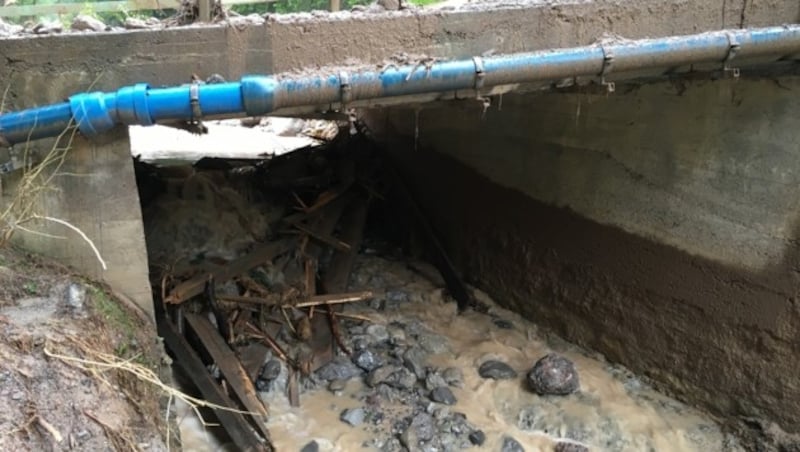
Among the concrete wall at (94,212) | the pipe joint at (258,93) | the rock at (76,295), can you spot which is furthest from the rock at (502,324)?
the rock at (76,295)

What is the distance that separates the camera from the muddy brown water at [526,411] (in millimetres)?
4984

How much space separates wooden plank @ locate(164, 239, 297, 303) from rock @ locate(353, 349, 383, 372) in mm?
1326

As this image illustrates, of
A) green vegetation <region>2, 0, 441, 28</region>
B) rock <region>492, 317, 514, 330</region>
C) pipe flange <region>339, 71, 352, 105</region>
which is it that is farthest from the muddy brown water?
green vegetation <region>2, 0, 441, 28</region>

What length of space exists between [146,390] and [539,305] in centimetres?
420

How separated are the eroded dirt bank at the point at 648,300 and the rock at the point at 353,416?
2.23 meters

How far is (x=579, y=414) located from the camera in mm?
5293

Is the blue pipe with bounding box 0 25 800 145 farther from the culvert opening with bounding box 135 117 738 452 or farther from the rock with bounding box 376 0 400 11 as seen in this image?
the culvert opening with bounding box 135 117 738 452

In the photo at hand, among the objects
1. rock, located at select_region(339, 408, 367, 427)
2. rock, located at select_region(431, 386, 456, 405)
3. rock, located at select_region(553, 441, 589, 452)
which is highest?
rock, located at select_region(431, 386, 456, 405)

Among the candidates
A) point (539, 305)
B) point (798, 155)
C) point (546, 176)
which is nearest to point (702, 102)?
point (798, 155)

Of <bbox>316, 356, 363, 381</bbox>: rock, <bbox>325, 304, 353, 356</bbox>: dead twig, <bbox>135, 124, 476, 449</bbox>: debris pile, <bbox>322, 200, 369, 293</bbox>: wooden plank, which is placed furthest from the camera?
<bbox>322, 200, 369, 293</bbox>: wooden plank

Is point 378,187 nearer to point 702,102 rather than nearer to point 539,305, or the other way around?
point 539,305

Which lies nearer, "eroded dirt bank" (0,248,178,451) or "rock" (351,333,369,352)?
"eroded dirt bank" (0,248,178,451)

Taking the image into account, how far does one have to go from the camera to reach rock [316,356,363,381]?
5.63 metres

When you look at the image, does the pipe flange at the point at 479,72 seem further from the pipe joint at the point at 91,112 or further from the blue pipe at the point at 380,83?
the pipe joint at the point at 91,112
